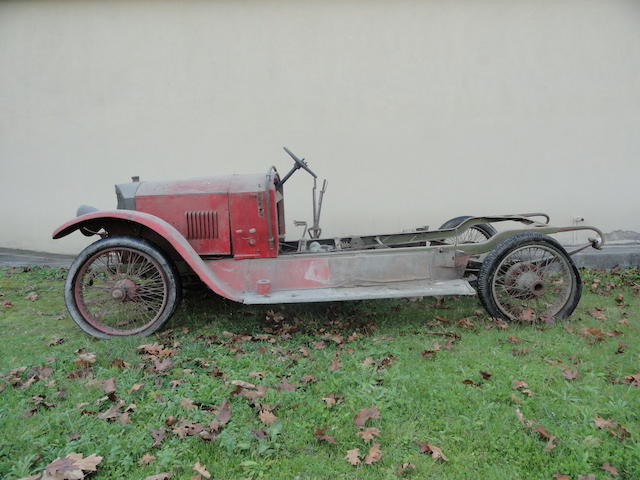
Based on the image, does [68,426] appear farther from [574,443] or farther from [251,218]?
[574,443]

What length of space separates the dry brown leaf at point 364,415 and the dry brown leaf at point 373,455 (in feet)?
0.69

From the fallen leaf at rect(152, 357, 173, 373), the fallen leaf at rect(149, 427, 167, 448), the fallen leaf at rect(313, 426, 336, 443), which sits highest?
the fallen leaf at rect(152, 357, 173, 373)

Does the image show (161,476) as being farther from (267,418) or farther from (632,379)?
(632,379)

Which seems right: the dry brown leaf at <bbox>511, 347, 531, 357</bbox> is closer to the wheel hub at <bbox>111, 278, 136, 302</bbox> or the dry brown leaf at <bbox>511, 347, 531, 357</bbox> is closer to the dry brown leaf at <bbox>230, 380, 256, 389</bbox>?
the dry brown leaf at <bbox>230, 380, 256, 389</bbox>

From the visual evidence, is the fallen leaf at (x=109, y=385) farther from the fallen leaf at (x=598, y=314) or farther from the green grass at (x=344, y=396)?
the fallen leaf at (x=598, y=314)

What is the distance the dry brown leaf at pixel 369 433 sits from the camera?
2.44m

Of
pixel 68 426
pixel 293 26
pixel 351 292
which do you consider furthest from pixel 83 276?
pixel 293 26

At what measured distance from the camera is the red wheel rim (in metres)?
3.92

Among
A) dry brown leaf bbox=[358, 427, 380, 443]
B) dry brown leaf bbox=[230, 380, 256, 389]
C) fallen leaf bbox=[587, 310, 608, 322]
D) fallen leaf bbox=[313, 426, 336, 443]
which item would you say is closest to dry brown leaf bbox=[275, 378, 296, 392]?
dry brown leaf bbox=[230, 380, 256, 389]

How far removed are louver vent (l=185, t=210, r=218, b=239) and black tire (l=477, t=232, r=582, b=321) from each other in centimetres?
251

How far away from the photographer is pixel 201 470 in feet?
7.23

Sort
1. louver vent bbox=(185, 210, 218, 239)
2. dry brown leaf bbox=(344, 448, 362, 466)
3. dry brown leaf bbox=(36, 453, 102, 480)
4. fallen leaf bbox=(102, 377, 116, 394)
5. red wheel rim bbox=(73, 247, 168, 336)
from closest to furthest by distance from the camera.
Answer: dry brown leaf bbox=(36, 453, 102, 480), dry brown leaf bbox=(344, 448, 362, 466), fallen leaf bbox=(102, 377, 116, 394), red wheel rim bbox=(73, 247, 168, 336), louver vent bbox=(185, 210, 218, 239)

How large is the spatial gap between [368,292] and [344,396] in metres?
1.18

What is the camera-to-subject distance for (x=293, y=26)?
6219 mm
